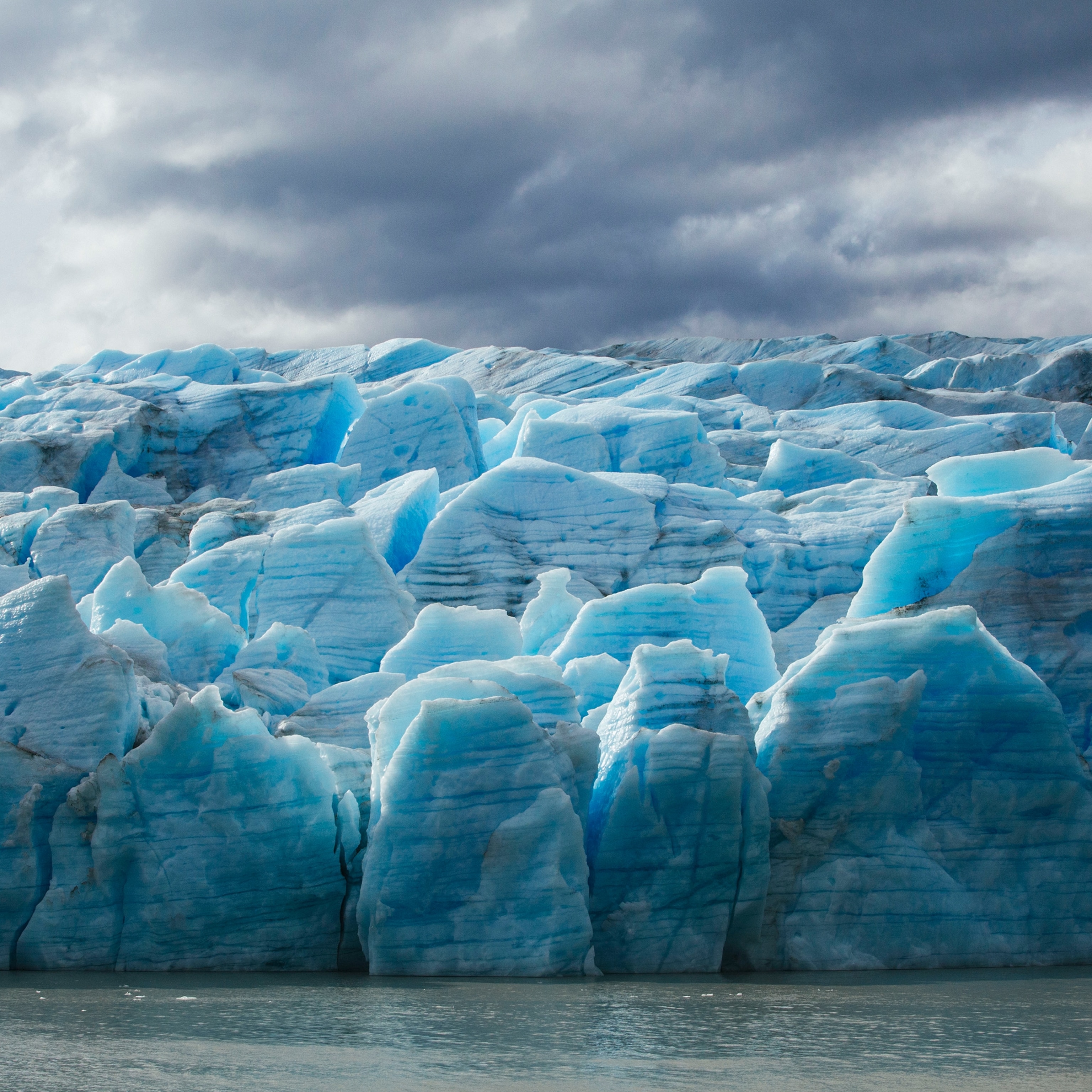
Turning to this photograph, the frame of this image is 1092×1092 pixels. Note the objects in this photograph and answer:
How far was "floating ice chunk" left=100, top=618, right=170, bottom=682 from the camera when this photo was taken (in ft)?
40.8

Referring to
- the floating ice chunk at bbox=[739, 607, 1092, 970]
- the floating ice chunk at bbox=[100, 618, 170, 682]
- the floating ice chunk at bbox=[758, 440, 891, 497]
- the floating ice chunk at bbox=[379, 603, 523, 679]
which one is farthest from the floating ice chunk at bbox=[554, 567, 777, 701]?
the floating ice chunk at bbox=[758, 440, 891, 497]

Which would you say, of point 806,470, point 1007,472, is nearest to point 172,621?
point 1007,472

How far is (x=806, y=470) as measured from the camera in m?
23.6

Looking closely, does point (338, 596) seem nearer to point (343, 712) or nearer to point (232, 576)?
point (232, 576)

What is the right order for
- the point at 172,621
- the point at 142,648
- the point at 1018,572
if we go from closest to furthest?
the point at 1018,572 < the point at 142,648 < the point at 172,621

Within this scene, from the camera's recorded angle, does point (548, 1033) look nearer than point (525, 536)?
Yes

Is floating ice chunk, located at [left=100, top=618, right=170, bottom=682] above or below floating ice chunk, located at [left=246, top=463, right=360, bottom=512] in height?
below

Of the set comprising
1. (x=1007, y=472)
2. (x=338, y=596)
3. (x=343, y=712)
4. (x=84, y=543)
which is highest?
(x=1007, y=472)

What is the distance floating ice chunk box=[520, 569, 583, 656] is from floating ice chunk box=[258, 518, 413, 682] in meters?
1.51

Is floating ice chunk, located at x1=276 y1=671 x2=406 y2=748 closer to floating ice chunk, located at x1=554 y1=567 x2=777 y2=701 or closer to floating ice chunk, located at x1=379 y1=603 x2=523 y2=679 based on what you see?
floating ice chunk, located at x1=379 y1=603 x2=523 y2=679

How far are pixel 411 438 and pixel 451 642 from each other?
10080mm

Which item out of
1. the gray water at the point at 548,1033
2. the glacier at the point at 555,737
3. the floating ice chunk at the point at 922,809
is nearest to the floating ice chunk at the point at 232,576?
the glacier at the point at 555,737

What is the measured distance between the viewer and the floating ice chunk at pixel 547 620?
1481 cm

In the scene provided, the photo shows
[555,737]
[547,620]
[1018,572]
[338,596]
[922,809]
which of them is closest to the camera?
[555,737]
